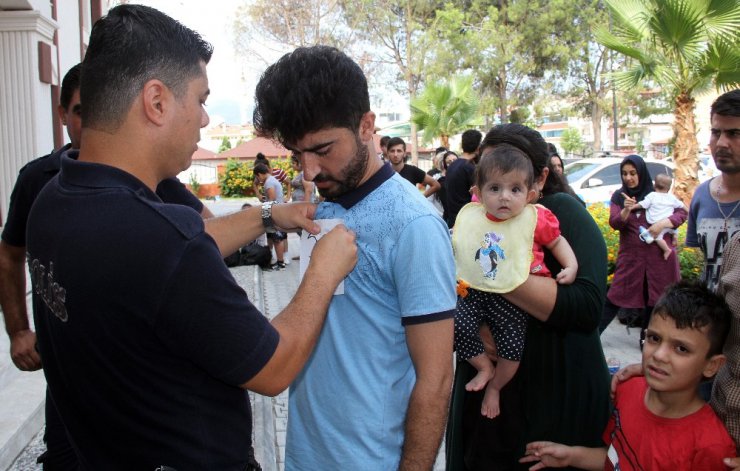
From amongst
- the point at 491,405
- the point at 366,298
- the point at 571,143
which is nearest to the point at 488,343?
the point at 491,405

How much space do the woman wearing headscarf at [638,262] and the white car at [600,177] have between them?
242 inches

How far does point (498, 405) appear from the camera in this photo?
2479 mm

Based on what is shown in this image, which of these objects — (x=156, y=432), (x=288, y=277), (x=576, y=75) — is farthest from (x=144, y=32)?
(x=576, y=75)

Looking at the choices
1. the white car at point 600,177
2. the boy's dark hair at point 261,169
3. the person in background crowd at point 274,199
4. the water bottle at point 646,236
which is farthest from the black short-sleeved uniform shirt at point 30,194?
the white car at point 600,177

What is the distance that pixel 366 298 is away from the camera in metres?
1.82

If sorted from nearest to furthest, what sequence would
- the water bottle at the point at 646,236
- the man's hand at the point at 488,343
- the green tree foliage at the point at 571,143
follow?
the man's hand at the point at 488,343 < the water bottle at the point at 646,236 < the green tree foliage at the point at 571,143

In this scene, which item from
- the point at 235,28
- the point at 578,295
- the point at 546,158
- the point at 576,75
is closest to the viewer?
the point at 578,295

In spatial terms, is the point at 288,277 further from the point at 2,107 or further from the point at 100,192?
the point at 100,192

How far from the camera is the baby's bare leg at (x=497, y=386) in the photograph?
2.41 meters

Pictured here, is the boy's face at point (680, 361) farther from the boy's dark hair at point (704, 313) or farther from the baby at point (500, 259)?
the baby at point (500, 259)

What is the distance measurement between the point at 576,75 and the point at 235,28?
18724 mm

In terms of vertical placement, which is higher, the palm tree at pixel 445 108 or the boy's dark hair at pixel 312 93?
the palm tree at pixel 445 108

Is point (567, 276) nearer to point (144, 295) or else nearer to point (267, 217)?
point (267, 217)

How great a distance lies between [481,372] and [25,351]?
6.19ft
